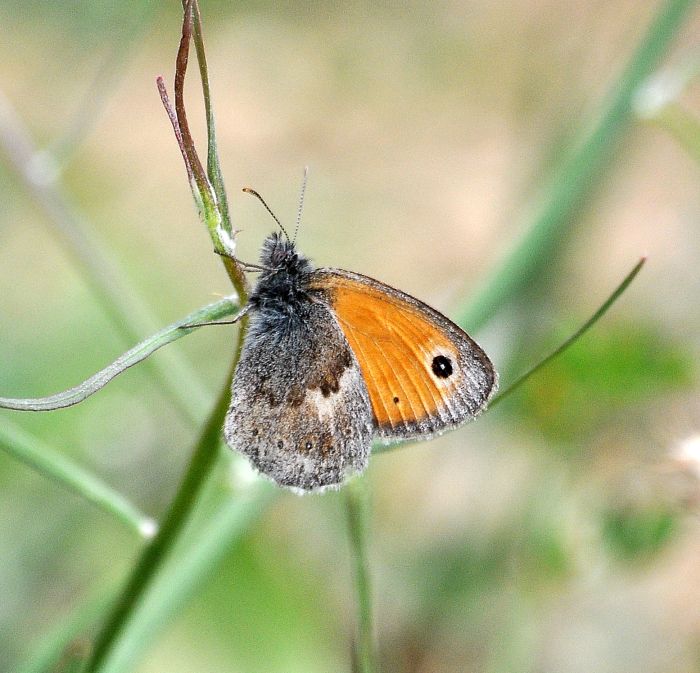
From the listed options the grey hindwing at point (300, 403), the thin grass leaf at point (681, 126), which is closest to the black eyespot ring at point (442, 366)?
the grey hindwing at point (300, 403)

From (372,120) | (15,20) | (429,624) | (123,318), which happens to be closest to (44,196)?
(123,318)

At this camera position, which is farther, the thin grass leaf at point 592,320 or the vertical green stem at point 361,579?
the vertical green stem at point 361,579

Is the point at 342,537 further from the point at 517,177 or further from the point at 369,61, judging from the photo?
the point at 369,61

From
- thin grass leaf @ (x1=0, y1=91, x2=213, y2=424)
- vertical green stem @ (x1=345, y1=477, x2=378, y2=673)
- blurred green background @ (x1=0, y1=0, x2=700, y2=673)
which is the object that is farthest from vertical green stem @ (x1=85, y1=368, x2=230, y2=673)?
blurred green background @ (x1=0, y1=0, x2=700, y2=673)

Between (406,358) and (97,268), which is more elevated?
(97,268)

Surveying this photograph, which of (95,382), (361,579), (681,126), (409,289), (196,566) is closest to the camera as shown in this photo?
(95,382)

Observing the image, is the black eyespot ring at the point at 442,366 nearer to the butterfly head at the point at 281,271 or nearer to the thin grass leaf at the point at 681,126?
the butterfly head at the point at 281,271

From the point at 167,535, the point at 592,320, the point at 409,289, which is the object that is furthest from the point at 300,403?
the point at 409,289

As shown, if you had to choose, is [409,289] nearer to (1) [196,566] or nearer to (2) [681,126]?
(2) [681,126]
